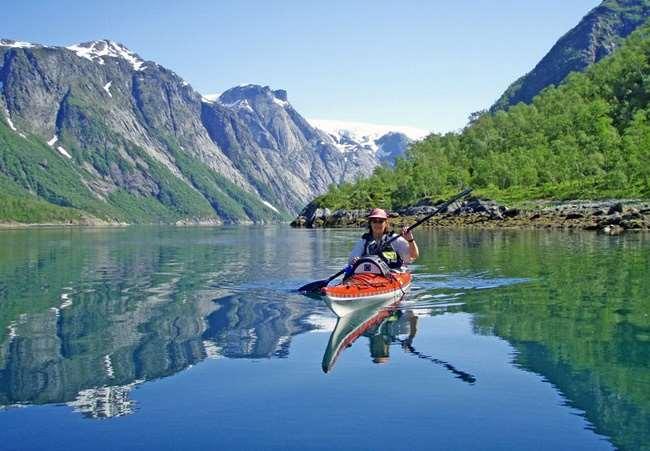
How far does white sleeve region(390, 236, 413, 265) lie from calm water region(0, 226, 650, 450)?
2.10 m

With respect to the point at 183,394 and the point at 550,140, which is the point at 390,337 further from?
the point at 550,140

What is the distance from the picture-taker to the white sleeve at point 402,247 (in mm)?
30375

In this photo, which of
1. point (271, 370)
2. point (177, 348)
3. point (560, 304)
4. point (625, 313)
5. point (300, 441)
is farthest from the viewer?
point (560, 304)

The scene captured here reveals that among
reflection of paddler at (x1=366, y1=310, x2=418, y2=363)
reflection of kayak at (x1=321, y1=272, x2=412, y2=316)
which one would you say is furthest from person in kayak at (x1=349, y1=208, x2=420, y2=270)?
reflection of paddler at (x1=366, y1=310, x2=418, y2=363)

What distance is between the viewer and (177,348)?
21203 millimetres

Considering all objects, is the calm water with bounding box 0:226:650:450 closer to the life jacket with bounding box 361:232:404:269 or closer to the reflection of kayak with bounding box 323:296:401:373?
the reflection of kayak with bounding box 323:296:401:373

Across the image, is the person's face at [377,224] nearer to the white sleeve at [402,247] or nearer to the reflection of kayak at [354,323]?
the white sleeve at [402,247]

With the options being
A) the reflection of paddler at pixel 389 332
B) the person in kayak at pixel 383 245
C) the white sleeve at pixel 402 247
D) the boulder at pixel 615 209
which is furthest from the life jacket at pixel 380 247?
the boulder at pixel 615 209

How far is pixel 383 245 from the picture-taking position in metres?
29.9

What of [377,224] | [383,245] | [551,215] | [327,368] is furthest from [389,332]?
[551,215]

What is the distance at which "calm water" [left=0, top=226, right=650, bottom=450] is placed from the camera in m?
12.8

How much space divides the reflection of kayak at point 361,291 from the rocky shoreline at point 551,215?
62117 mm

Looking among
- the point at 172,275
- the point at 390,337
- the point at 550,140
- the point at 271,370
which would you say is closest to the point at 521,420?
the point at 271,370

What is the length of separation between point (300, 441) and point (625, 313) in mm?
17712
